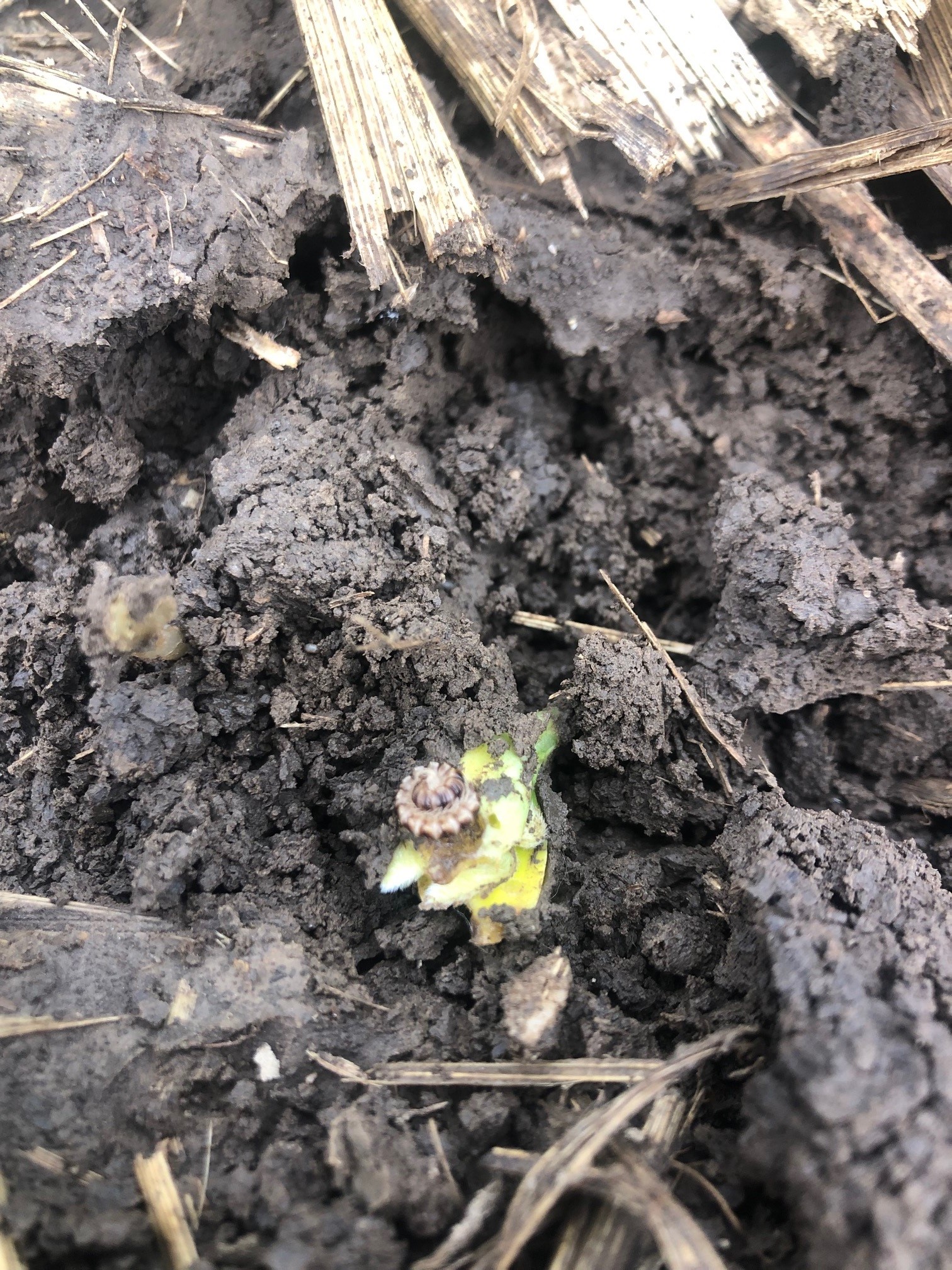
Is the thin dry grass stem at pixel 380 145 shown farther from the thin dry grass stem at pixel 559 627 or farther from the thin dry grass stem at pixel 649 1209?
the thin dry grass stem at pixel 649 1209

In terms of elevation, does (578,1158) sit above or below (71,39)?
below

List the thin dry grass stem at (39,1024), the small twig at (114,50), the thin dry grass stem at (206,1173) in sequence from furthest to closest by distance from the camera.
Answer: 1. the small twig at (114,50)
2. the thin dry grass stem at (39,1024)
3. the thin dry grass stem at (206,1173)

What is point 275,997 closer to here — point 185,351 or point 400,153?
point 185,351

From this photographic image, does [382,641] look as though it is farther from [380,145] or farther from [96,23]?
[96,23]

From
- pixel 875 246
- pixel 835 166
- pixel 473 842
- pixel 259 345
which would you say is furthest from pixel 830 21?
pixel 473 842

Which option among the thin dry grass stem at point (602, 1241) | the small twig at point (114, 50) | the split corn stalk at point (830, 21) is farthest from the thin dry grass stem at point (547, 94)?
the thin dry grass stem at point (602, 1241)

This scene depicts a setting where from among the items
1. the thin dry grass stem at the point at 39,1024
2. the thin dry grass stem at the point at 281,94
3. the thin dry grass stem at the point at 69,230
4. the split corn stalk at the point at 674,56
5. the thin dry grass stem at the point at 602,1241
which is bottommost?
the thin dry grass stem at the point at 39,1024
